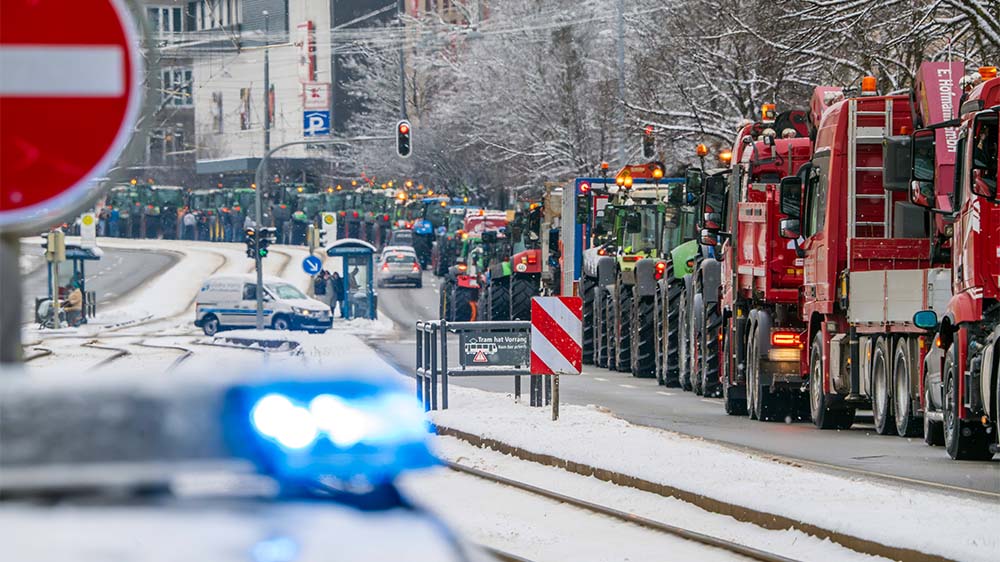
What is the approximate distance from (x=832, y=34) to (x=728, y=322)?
25.7ft

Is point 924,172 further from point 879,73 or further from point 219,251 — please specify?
point 219,251

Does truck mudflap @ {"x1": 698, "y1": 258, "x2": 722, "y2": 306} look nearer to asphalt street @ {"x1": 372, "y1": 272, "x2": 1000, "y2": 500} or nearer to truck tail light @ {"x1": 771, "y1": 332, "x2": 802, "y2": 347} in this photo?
asphalt street @ {"x1": 372, "y1": 272, "x2": 1000, "y2": 500}

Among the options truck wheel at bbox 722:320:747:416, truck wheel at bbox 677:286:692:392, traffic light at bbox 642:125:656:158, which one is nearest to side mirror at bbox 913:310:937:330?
truck wheel at bbox 722:320:747:416

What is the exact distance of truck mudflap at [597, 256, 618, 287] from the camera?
34.2 m

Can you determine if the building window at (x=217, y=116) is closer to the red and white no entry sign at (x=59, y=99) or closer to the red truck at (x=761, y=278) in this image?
the red truck at (x=761, y=278)

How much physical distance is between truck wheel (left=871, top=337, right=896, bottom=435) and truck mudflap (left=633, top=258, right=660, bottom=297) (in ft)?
38.0

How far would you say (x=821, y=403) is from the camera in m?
20.5

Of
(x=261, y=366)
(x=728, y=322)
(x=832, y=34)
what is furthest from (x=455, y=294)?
(x=261, y=366)

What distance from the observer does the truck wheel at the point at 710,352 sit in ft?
83.5

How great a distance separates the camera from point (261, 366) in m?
2.31

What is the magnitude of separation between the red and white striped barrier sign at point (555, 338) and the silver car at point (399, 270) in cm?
6069

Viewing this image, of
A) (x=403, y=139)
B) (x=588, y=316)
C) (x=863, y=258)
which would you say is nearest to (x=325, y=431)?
(x=863, y=258)

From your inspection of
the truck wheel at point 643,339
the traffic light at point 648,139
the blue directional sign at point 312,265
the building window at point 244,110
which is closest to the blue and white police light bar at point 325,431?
the truck wheel at point 643,339

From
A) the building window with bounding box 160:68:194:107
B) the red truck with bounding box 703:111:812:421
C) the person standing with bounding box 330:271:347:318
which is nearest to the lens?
the red truck with bounding box 703:111:812:421
